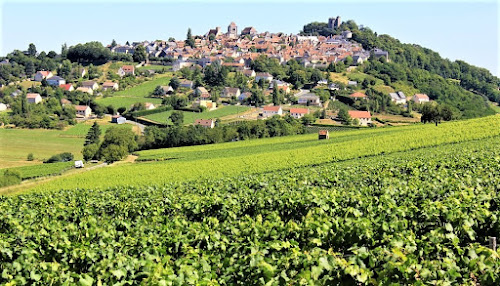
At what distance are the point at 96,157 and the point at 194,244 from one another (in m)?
51.7

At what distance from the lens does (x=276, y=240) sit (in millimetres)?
8758

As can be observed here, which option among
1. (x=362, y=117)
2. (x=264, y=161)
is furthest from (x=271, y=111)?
(x=264, y=161)

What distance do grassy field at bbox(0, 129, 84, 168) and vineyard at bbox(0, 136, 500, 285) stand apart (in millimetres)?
51283

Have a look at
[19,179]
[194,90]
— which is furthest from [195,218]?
[194,90]

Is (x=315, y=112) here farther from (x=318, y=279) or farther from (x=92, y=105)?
(x=318, y=279)

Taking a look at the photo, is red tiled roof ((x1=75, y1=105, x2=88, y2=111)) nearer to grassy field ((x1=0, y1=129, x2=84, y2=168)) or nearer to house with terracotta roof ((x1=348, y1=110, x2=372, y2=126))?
grassy field ((x1=0, y1=129, x2=84, y2=168))

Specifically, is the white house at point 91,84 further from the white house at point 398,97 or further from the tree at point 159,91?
the white house at point 398,97

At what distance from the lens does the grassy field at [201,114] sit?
91.7 meters

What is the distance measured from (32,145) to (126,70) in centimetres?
6777

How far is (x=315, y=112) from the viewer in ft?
309

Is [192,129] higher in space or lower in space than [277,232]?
lower

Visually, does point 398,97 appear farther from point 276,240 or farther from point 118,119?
point 276,240

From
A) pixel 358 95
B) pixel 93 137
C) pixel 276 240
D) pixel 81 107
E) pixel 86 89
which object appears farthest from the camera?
pixel 86 89

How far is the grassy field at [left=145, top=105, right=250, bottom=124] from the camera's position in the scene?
301ft
